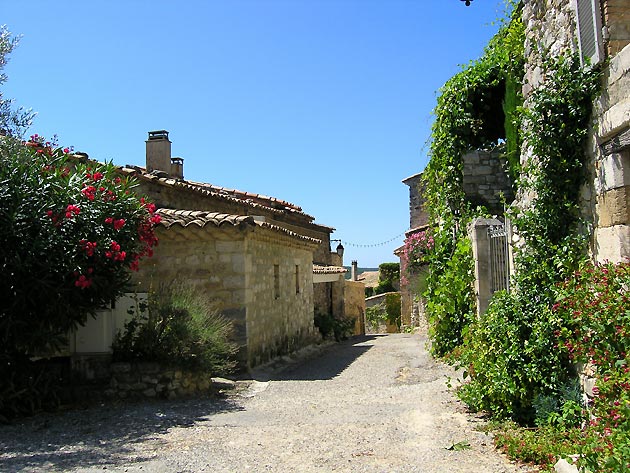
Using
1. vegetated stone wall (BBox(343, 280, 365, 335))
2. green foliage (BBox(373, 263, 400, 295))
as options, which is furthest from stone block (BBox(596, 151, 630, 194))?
green foliage (BBox(373, 263, 400, 295))

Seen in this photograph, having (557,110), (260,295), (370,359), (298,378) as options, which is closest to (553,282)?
(557,110)

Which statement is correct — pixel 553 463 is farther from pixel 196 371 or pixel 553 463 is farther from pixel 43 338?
pixel 43 338

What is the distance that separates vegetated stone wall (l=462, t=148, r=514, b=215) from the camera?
11258 millimetres

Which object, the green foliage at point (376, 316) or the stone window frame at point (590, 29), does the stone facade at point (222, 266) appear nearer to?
the stone window frame at point (590, 29)

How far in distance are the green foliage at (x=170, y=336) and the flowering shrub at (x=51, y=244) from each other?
0.76m

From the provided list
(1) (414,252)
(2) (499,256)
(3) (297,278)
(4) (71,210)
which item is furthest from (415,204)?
(4) (71,210)

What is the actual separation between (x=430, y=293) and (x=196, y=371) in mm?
4862

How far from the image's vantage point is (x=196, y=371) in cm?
898

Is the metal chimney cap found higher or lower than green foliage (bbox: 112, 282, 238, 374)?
higher

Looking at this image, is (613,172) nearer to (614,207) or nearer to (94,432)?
(614,207)

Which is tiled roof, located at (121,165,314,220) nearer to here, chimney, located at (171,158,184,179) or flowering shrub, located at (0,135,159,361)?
chimney, located at (171,158,184,179)

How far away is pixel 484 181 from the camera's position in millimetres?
11273

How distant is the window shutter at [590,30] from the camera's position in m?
5.35

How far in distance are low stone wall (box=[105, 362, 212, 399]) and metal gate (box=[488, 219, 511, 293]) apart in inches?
187
